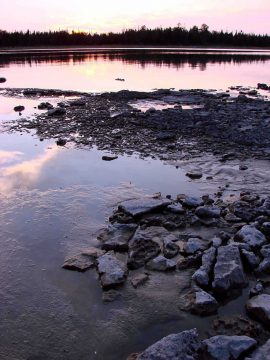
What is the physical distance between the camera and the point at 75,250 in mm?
6551

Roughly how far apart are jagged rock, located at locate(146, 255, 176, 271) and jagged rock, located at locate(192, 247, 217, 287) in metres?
0.45

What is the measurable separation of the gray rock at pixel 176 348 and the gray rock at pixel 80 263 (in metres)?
2.12

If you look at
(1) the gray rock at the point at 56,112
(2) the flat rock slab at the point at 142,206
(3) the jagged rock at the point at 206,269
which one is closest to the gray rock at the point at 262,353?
(3) the jagged rock at the point at 206,269

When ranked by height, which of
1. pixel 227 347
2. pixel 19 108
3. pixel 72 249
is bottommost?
pixel 72 249

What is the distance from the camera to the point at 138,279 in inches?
223

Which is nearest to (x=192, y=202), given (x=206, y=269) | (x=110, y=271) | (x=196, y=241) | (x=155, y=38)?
(x=196, y=241)

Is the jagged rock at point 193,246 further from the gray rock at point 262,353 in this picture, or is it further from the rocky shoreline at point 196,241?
the gray rock at point 262,353

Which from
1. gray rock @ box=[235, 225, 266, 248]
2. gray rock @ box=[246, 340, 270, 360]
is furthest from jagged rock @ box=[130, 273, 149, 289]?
gray rock @ box=[246, 340, 270, 360]

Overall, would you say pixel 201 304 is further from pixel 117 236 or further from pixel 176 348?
pixel 117 236

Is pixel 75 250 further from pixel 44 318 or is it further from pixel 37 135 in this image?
pixel 37 135

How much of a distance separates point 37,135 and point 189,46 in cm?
11224

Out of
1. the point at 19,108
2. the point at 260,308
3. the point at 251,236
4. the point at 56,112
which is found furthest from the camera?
the point at 19,108

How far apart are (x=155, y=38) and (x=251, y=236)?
12200 centimetres

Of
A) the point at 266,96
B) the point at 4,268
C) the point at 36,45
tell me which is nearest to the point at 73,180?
the point at 4,268
